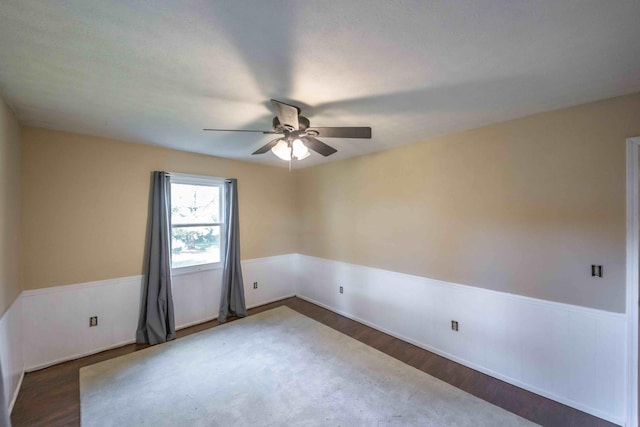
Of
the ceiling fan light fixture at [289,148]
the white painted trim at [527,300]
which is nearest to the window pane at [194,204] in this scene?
the ceiling fan light fixture at [289,148]

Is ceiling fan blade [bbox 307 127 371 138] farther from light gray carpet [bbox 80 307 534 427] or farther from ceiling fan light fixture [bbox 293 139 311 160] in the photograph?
light gray carpet [bbox 80 307 534 427]

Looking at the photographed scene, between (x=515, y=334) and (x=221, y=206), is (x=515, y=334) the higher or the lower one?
the lower one

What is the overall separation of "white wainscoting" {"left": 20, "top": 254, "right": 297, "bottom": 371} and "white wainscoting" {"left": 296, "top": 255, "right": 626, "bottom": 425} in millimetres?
2461

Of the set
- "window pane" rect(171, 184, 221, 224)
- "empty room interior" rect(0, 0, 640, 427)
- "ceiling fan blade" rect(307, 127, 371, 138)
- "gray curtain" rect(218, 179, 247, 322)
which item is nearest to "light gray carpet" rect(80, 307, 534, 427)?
"empty room interior" rect(0, 0, 640, 427)

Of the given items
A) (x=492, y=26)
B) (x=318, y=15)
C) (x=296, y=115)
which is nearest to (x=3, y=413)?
(x=296, y=115)

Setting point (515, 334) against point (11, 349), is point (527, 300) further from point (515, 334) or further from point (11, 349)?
point (11, 349)

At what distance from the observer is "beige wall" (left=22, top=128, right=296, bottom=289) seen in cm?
257

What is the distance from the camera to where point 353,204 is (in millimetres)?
3844

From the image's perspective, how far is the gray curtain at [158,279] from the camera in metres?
3.12

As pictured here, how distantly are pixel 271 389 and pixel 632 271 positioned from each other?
300 centimetres

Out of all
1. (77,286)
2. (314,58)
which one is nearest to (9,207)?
(77,286)

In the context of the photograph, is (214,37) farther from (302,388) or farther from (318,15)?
(302,388)

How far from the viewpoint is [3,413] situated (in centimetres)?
127

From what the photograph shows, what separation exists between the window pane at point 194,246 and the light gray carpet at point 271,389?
3.63 feet
